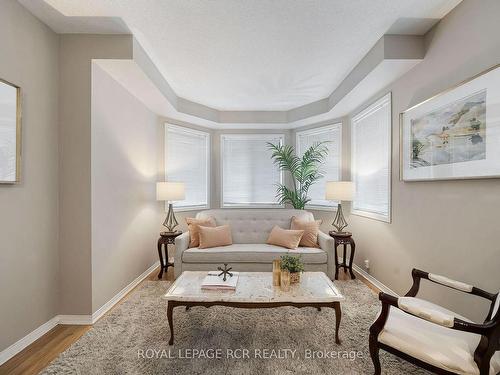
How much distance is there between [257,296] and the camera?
6.67 ft

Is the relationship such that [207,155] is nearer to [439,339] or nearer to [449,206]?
[449,206]

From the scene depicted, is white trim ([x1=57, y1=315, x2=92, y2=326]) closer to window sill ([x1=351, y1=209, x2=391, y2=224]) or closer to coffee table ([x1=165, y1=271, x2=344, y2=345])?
coffee table ([x1=165, y1=271, x2=344, y2=345])

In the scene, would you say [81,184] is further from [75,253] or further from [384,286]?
[384,286]

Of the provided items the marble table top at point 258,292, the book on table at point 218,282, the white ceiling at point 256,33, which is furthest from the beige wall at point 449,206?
the book on table at point 218,282

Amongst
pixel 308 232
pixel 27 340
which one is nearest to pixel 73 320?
pixel 27 340

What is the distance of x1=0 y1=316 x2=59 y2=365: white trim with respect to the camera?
76.1 inches

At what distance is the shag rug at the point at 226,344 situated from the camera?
1.83 metres

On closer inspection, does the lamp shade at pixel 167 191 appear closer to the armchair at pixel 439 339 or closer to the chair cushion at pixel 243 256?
the chair cushion at pixel 243 256

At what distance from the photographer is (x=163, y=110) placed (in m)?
4.10

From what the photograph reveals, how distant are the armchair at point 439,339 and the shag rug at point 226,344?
1.35 feet

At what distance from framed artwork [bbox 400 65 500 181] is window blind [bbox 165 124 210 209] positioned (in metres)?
3.54

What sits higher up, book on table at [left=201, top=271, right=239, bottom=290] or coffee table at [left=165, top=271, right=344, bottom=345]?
book on table at [left=201, top=271, right=239, bottom=290]

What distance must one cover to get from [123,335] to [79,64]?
2.60 m

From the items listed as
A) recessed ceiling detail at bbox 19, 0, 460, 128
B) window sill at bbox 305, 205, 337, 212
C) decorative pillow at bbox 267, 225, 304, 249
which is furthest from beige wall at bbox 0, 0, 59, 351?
window sill at bbox 305, 205, 337, 212
